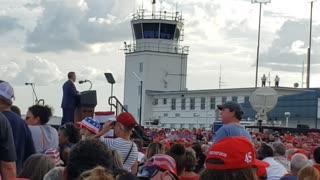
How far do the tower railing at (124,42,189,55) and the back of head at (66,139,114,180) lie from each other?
64.5m

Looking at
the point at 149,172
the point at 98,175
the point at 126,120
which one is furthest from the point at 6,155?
the point at 98,175

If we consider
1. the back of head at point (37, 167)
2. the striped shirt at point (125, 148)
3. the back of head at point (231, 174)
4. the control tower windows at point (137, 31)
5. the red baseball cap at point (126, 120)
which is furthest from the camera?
the control tower windows at point (137, 31)

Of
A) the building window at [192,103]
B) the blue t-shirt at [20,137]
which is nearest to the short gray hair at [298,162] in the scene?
the blue t-shirt at [20,137]

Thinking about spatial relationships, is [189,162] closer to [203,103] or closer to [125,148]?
[125,148]

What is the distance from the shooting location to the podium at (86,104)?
14.7 m

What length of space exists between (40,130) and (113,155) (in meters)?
2.79

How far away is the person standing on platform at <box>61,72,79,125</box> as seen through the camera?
14.6m

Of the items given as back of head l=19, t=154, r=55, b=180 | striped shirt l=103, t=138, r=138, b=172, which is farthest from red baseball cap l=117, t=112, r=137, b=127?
back of head l=19, t=154, r=55, b=180

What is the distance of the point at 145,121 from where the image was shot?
69125mm

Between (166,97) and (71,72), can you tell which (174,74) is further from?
(71,72)

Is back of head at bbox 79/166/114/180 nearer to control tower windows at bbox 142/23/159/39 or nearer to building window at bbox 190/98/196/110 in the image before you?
building window at bbox 190/98/196/110

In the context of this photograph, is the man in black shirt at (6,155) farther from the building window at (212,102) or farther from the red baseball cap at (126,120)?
the building window at (212,102)

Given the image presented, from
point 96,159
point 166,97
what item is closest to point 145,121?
point 166,97

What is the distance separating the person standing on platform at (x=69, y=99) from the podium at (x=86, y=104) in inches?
4.4
